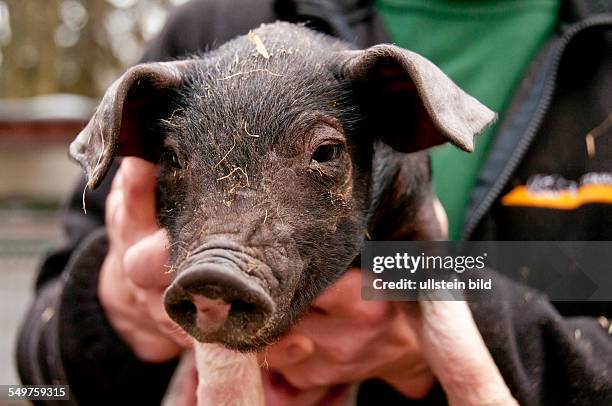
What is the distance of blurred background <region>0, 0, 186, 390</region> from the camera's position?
11.1 ft

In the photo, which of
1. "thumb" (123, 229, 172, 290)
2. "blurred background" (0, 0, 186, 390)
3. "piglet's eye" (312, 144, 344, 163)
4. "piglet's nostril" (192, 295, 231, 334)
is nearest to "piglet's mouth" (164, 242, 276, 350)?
"piglet's nostril" (192, 295, 231, 334)

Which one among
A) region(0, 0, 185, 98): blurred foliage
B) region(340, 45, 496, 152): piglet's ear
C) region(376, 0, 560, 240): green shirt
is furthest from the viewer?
region(0, 0, 185, 98): blurred foliage

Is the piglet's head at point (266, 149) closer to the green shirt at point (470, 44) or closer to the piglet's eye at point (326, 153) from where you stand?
the piglet's eye at point (326, 153)

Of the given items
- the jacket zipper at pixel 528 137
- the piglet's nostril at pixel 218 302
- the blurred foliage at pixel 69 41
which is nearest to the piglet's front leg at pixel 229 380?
the piglet's nostril at pixel 218 302

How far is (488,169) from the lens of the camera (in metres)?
1.51

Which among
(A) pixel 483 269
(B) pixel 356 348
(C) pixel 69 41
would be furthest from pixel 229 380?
(C) pixel 69 41

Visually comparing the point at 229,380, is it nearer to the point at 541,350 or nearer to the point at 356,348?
the point at 356,348

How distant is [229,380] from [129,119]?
46 centimetres

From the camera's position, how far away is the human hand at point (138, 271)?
1277 millimetres

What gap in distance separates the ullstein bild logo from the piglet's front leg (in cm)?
24

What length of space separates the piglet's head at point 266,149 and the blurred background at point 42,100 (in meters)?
1.00

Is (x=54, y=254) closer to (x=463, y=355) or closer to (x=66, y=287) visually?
(x=66, y=287)

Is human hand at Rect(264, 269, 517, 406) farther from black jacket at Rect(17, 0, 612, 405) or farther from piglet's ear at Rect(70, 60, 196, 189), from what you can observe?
piglet's ear at Rect(70, 60, 196, 189)

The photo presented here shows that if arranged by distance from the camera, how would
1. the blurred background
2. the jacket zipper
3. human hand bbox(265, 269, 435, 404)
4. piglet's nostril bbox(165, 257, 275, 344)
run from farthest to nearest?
the blurred background
the jacket zipper
human hand bbox(265, 269, 435, 404)
piglet's nostril bbox(165, 257, 275, 344)
